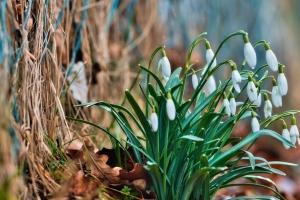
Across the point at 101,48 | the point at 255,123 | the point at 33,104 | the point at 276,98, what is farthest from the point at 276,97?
the point at 101,48

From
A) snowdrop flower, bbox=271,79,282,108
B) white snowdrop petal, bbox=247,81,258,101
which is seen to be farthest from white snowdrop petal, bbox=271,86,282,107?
white snowdrop petal, bbox=247,81,258,101

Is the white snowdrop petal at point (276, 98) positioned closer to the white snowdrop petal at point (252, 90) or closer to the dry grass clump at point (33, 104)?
the white snowdrop petal at point (252, 90)

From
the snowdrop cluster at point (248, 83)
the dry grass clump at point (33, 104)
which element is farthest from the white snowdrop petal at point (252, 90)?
the dry grass clump at point (33, 104)

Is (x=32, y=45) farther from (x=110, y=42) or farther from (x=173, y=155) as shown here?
(x=110, y=42)

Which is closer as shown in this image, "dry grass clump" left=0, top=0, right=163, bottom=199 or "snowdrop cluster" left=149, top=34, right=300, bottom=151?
"dry grass clump" left=0, top=0, right=163, bottom=199

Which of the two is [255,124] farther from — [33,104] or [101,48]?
[101,48]

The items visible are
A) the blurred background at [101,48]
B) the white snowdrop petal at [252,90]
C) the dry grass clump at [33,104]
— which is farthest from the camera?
the white snowdrop petal at [252,90]

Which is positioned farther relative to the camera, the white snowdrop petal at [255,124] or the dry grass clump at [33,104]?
the white snowdrop petal at [255,124]

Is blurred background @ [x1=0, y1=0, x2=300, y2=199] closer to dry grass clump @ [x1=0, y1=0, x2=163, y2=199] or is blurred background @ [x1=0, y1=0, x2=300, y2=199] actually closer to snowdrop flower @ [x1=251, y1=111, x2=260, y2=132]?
dry grass clump @ [x1=0, y1=0, x2=163, y2=199]
